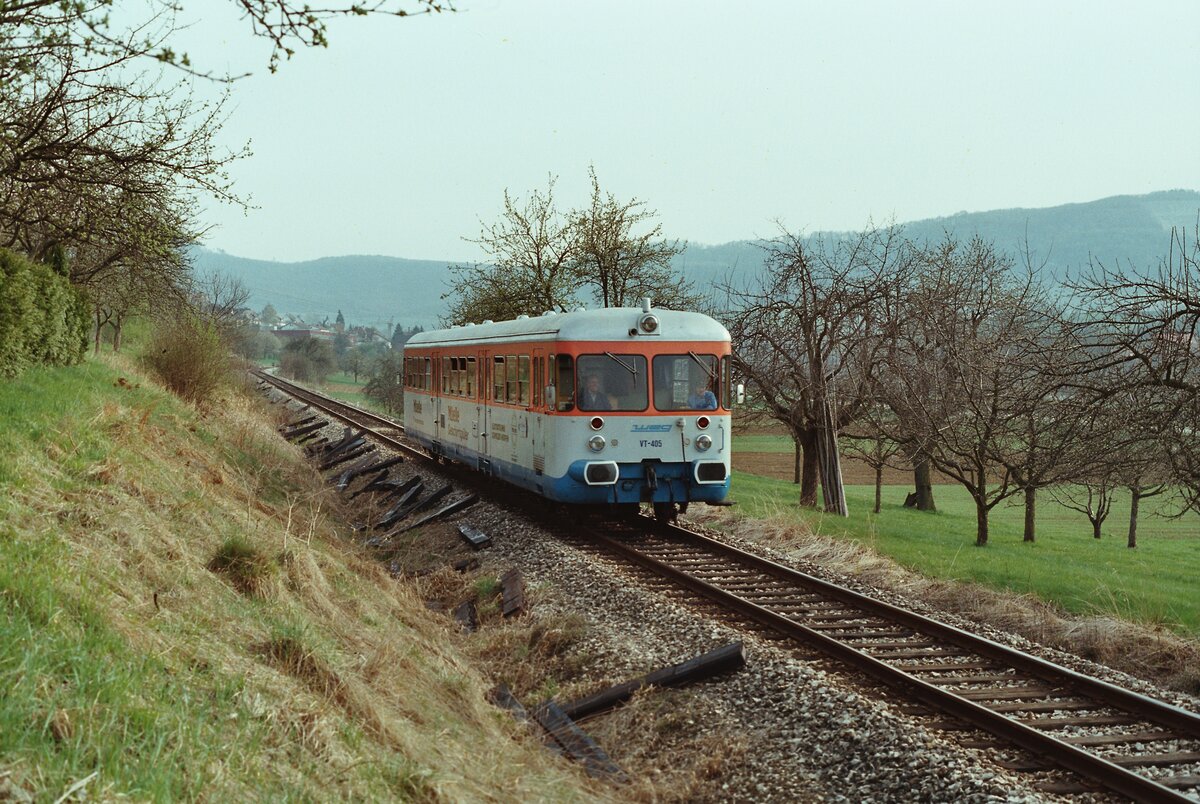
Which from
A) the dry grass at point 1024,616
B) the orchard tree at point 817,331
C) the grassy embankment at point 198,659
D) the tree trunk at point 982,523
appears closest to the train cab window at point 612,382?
the dry grass at point 1024,616

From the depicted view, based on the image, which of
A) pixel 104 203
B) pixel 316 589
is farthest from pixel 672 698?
pixel 104 203

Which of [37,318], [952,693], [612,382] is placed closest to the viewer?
[952,693]

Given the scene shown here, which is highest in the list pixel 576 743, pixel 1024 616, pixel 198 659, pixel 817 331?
pixel 817 331

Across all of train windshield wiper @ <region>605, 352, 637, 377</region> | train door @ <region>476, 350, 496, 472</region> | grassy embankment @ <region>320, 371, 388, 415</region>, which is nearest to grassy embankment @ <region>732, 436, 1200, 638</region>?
Answer: train windshield wiper @ <region>605, 352, 637, 377</region>

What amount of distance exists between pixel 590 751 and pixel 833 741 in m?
1.64

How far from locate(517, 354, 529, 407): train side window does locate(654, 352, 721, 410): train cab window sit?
2.07 metres

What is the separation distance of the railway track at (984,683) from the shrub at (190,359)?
55.6 feet

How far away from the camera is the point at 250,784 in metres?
4.45

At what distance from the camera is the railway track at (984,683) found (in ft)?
21.4

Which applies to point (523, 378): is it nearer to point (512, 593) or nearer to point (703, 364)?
point (703, 364)

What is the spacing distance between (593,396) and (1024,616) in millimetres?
6107

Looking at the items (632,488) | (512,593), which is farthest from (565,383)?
(512,593)

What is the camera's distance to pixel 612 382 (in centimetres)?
1462

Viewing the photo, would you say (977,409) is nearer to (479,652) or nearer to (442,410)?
(442,410)
